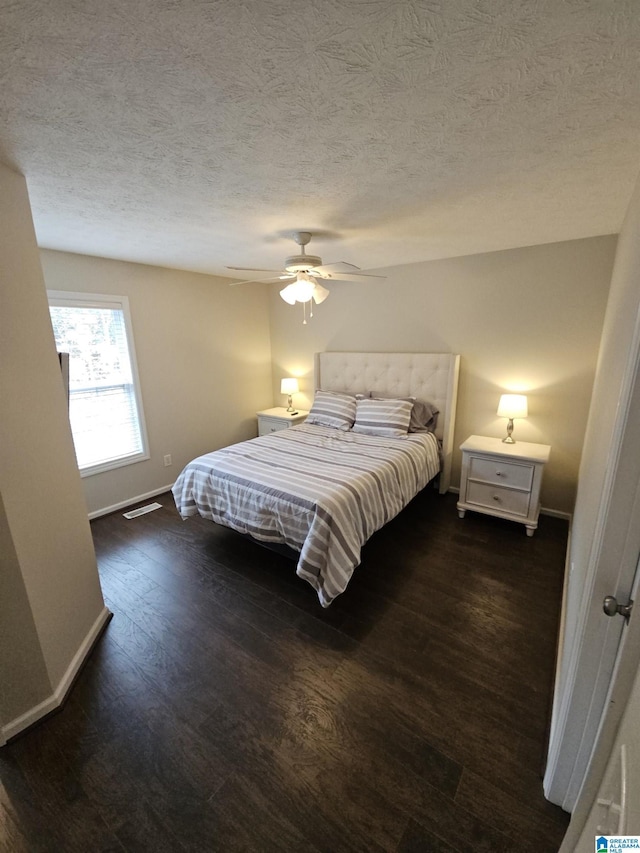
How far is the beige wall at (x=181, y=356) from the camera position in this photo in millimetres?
3211

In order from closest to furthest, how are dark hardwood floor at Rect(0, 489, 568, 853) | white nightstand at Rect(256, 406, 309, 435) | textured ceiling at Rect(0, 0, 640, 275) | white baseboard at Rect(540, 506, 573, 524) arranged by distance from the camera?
textured ceiling at Rect(0, 0, 640, 275), dark hardwood floor at Rect(0, 489, 568, 853), white baseboard at Rect(540, 506, 573, 524), white nightstand at Rect(256, 406, 309, 435)

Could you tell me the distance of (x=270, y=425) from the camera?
177 inches

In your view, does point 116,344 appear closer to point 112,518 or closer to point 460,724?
point 112,518

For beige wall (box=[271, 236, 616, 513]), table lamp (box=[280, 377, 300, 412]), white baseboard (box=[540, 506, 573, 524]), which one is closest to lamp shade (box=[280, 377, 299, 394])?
table lamp (box=[280, 377, 300, 412])

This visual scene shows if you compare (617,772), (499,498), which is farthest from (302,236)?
(617,772)

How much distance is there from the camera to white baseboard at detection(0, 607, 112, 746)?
1.45 m

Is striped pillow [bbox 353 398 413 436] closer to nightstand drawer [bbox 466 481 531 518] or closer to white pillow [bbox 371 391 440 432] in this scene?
white pillow [bbox 371 391 440 432]

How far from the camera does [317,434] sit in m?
3.48

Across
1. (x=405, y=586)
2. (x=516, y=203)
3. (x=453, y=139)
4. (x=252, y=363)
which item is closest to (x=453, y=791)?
(x=405, y=586)

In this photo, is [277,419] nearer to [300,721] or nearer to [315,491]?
[315,491]

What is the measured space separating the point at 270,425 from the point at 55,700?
3247 mm

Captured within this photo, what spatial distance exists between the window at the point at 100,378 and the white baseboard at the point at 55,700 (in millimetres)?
1717

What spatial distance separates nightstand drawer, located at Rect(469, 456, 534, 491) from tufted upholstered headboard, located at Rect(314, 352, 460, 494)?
1.60 feet

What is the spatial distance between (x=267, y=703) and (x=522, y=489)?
2.41 metres
